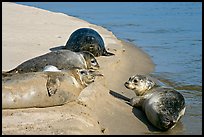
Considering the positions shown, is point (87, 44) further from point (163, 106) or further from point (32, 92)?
point (32, 92)

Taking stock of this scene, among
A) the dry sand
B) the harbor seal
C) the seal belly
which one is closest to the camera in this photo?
the dry sand

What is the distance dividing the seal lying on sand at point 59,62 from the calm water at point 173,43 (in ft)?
4.42

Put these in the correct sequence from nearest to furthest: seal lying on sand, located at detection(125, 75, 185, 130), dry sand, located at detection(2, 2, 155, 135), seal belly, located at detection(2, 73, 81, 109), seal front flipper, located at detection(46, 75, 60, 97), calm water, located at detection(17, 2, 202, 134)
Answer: dry sand, located at detection(2, 2, 155, 135), seal belly, located at detection(2, 73, 81, 109), seal front flipper, located at detection(46, 75, 60, 97), seal lying on sand, located at detection(125, 75, 185, 130), calm water, located at detection(17, 2, 202, 134)

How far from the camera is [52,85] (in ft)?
15.7

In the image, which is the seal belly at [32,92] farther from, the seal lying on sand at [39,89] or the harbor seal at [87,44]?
the harbor seal at [87,44]

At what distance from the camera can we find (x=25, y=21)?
13.0 metres

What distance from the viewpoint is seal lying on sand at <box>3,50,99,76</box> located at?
20.1ft

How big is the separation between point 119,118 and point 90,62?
1789 millimetres

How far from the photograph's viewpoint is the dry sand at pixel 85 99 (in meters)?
4.21

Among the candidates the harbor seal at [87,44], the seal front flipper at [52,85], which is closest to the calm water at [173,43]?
the harbor seal at [87,44]

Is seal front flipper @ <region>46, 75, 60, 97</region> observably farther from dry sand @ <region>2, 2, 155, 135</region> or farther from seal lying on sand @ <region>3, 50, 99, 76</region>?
seal lying on sand @ <region>3, 50, 99, 76</region>

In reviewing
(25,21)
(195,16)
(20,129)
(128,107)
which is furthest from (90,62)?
(195,16)

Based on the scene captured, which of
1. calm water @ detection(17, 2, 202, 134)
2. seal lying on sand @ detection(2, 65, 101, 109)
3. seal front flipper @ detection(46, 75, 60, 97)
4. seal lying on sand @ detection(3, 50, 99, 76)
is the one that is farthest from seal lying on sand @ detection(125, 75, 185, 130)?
seal lying on sand @ detection(3, 50, 99, 76)

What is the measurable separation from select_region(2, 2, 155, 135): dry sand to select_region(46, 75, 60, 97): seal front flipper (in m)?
0.18
